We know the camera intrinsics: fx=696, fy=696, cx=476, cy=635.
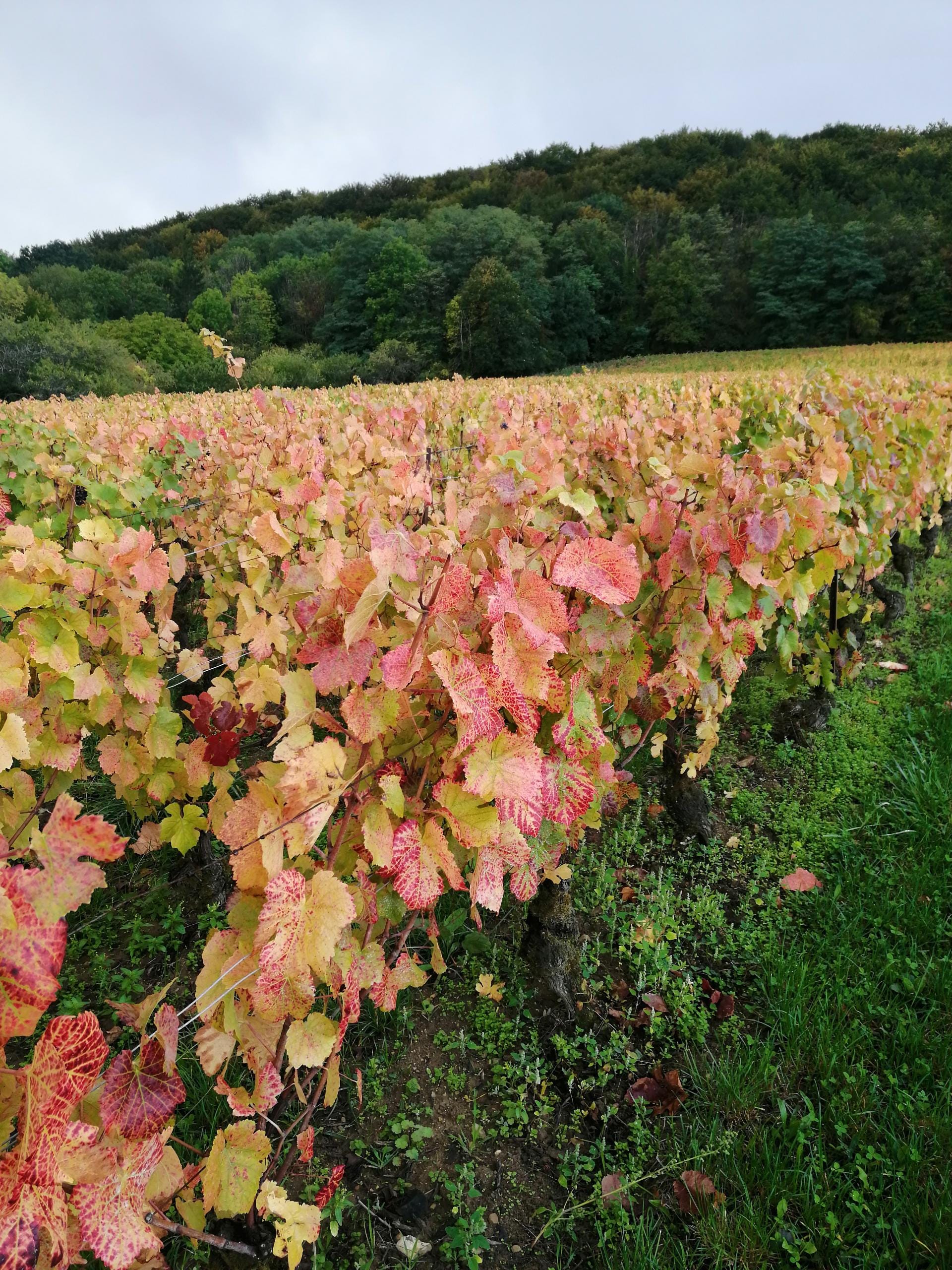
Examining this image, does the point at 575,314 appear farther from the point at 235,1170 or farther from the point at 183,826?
the point at 235,1170

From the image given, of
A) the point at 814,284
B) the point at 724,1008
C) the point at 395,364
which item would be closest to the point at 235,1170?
the point at 724,1008

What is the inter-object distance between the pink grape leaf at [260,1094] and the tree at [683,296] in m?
51.2

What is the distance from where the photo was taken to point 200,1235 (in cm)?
112

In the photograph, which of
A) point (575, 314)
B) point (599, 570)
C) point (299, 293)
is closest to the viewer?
point (599, 570)

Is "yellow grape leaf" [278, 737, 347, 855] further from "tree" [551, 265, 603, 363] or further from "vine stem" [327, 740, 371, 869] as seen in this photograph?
"tree" [551, 265, 603, 363]

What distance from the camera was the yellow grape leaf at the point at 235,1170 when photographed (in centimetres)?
107

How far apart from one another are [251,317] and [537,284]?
19.7m

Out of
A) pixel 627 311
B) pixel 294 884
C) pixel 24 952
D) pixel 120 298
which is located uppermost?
pixel 120 298

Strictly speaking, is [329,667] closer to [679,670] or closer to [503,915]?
[679,670]

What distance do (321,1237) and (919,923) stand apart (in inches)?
86.4

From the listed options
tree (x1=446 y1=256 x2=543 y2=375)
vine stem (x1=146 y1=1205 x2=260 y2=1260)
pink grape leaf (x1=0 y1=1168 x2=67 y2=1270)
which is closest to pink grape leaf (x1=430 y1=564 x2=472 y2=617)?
pink grape leaf (x1=0 y1=1168 x2=67 y2=1270)

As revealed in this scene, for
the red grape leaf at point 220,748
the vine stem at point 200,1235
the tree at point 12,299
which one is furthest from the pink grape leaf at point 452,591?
the tree at point 12,299

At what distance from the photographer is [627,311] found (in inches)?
1945

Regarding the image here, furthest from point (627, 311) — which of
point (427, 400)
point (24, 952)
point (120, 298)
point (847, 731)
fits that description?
point (24, 952)
